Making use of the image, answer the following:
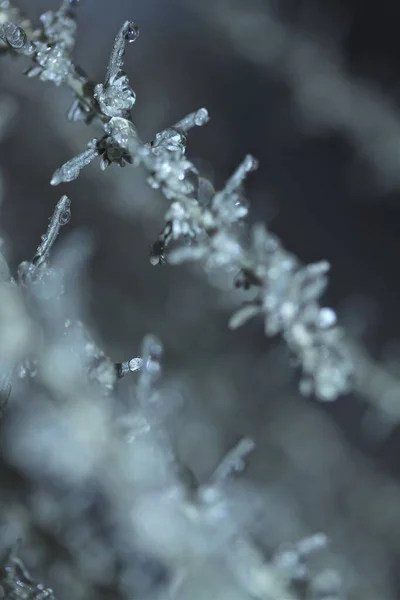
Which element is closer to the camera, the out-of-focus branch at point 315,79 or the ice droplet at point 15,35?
the ice droplet at point 15,35

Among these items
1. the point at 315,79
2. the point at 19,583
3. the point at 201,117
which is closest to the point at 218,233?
the point at 201,117

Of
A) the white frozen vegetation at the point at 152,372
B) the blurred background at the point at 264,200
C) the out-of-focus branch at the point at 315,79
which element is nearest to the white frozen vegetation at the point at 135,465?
the white frozen vegetation at the point at 152,372

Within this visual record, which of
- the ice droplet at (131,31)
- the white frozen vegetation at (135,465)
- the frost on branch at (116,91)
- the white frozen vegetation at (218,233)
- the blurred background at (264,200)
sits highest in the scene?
the blurred background at (264,200)

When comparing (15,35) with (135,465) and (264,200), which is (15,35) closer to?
(135,465)

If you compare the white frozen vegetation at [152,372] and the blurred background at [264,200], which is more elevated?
the blurred background at [264,200]

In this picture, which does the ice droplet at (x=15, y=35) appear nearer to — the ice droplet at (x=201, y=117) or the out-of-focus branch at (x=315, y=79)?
the ice droplet at (x=201, y=117)

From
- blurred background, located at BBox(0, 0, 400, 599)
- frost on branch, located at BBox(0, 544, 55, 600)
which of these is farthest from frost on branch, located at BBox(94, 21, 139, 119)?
blurred background, located at BBox(0, 0, 400, 599)

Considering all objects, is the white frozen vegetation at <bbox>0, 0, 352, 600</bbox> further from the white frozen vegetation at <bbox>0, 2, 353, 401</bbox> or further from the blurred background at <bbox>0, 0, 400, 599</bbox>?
the blurred background at <bbox>0, 0, 400, 599</bbox>
